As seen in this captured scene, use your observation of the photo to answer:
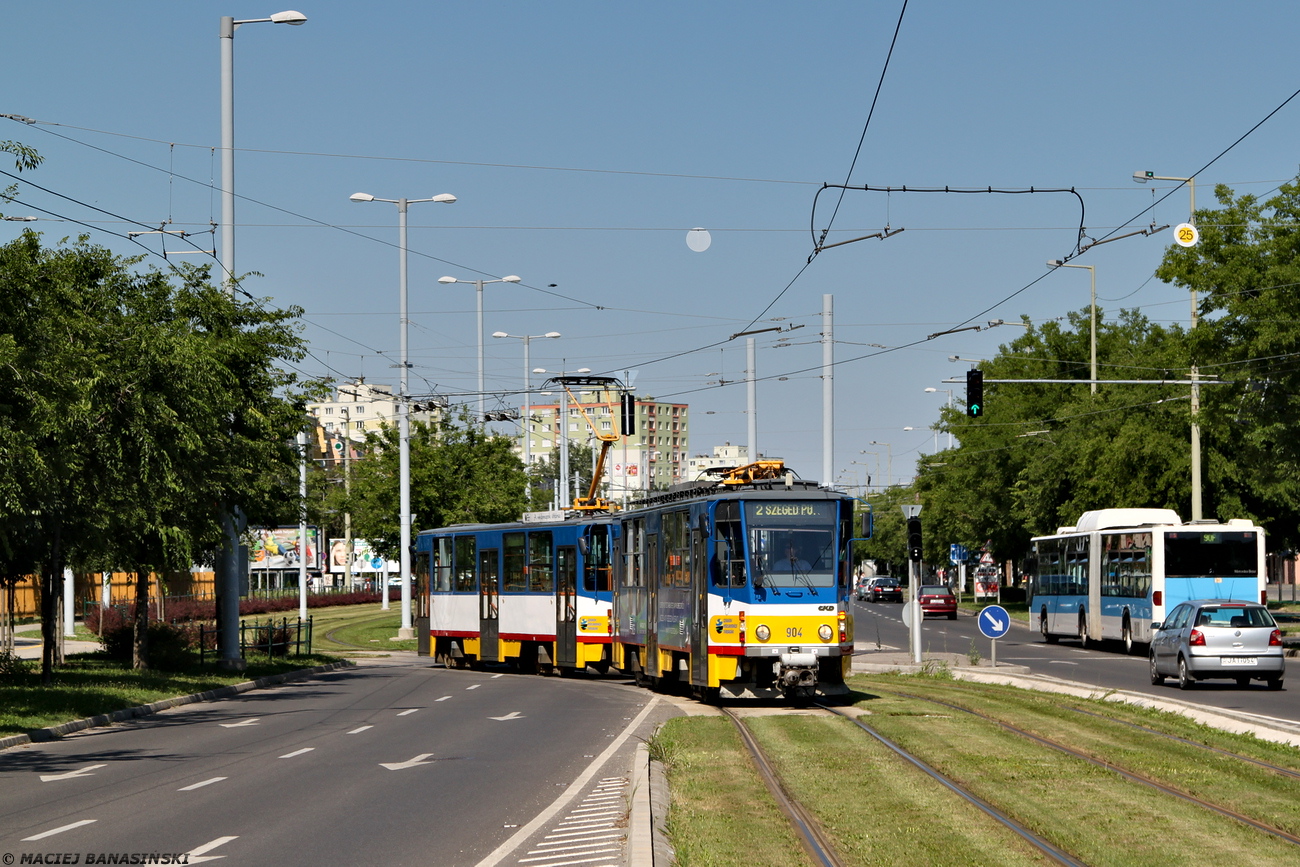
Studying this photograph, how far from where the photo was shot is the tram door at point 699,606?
78.1 feet

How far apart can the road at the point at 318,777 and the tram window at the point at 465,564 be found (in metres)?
10.3

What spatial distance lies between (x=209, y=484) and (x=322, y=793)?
14.7 meters

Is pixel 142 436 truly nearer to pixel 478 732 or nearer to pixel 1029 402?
pixel 478 732

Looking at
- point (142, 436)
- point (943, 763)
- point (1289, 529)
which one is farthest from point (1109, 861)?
point (1289, 529)

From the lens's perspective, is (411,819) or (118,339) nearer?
(411,819)

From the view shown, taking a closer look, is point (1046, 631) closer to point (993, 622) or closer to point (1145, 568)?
point (1145, 568)

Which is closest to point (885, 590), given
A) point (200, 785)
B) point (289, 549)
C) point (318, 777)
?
point (289, 549)

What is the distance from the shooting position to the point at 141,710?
2416 cm

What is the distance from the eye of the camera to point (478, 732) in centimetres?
2041

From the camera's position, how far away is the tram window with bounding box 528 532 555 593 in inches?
1326

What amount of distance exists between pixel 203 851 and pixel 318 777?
4.63 metres

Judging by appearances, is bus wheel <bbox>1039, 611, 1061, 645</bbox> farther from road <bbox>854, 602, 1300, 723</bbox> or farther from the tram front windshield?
the tram front windshield

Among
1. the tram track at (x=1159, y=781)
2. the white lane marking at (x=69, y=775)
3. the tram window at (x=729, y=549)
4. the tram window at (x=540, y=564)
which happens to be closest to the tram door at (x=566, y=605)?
the tram window at (x=540, y=564)

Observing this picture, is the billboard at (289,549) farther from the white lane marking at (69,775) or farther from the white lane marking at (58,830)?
the white lane marking at (58,830)
